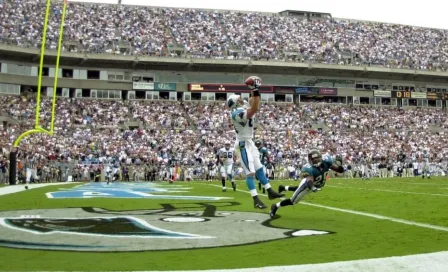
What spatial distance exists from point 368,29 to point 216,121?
2776cm

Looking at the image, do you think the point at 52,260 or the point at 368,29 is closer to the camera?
the point at 52,260

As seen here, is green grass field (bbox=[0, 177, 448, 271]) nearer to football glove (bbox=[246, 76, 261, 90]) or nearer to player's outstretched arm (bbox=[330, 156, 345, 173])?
player's outstretched arm (bbox=[330, 156, 345, 173])

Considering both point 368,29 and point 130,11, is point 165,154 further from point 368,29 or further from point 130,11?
point 368,29

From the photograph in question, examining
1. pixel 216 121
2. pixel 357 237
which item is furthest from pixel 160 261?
pixel 216 121

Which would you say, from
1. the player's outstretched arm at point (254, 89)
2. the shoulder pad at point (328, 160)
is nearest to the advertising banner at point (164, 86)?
the player's outstretched arm at point (254, 89)

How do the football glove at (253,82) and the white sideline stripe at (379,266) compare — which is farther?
the football glove at (253,82)

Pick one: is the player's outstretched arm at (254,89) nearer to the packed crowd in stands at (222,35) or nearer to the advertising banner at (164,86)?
the packed crowd in stands at (222,35)

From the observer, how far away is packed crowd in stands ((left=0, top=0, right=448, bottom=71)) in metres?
51.8

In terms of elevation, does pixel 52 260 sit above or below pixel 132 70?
below

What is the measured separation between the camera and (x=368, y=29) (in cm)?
6556

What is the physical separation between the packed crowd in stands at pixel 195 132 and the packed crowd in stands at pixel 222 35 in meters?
5.69

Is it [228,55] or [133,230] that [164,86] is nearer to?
[228,55]

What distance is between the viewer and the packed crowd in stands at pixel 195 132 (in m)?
37.9

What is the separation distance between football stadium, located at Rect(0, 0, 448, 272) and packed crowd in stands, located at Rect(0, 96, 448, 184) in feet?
0.70
